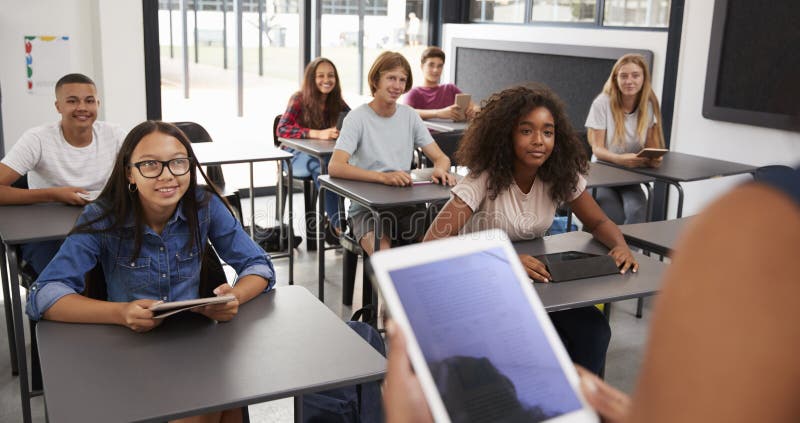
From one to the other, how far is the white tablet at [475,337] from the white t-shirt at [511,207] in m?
1.83

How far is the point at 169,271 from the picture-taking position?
2178mm

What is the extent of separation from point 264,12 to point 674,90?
118 inches

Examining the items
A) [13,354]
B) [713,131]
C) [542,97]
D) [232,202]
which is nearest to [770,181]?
[542,97]

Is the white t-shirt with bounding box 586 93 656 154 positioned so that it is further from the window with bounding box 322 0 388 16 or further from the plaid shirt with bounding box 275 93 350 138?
the window with bounding box 322 0 388 16

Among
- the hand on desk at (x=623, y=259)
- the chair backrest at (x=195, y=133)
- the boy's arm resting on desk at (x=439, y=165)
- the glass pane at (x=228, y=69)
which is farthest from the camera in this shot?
the glass pane at (x=228, y=69)

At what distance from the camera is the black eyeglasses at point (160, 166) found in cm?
213

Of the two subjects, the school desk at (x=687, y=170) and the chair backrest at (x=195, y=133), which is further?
the chair backrest at (x=195, y=133)

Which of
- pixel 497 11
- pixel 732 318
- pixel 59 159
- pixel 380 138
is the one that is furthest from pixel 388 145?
pixel 732 318

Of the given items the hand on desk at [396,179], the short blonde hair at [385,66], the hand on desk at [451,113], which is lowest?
the hand on desk at [396,179]

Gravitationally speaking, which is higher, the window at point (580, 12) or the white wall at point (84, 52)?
the window at point (580, 12)

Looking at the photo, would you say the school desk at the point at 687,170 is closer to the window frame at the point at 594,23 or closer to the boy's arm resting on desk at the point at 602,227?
the window frame at the point at 594,23

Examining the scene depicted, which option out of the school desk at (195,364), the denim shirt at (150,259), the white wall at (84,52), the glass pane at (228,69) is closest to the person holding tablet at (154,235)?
the denim shirt at (150,259)

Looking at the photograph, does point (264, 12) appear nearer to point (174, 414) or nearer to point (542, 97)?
point (542, 97)

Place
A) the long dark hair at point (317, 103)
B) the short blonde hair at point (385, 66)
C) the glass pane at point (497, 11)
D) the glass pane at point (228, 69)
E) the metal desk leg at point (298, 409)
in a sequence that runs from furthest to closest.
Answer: the glass pane at point (497, 11) → the glass pane at point (228, 69) → the long dark hair at point (317, 103) → the short blonde hair at point (385, 66) → the metal desk leg at point (298, 409)
